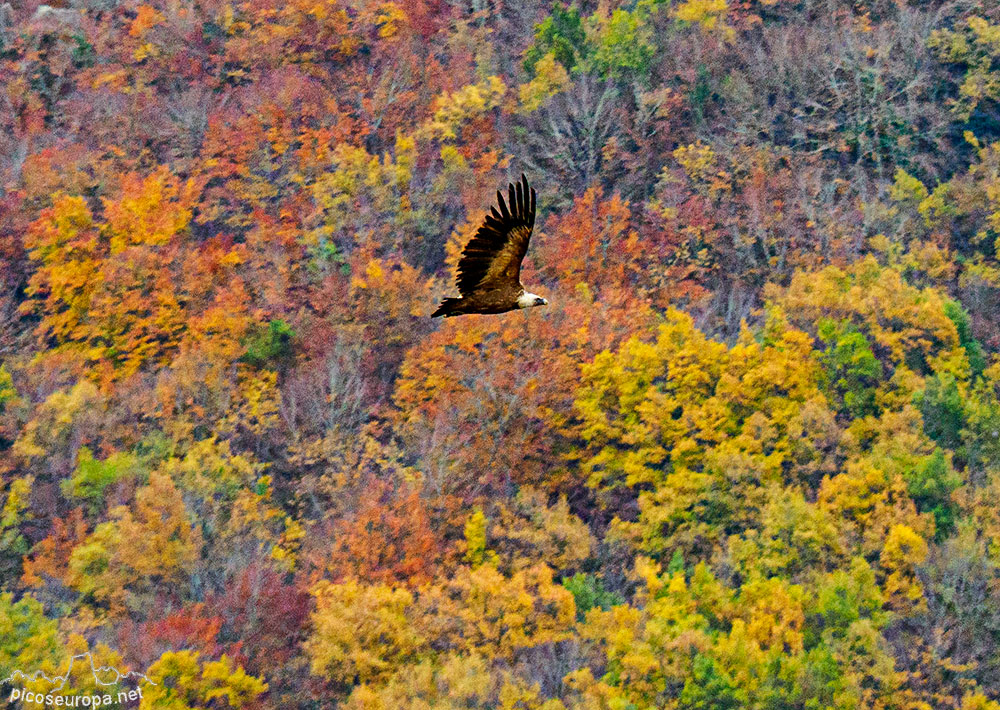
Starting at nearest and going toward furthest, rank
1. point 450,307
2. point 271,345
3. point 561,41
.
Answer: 1. point 450,307
2. point 271,345
3. point 561,41

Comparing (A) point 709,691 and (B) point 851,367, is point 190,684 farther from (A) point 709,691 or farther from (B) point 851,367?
(B) point 851,367

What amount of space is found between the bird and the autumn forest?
1902 cm

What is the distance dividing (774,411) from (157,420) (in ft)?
51.9

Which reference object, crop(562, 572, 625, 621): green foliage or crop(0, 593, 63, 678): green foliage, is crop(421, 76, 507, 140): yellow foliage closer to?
crop(562, 572, 625, 621): green foliage

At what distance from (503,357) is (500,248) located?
29.5 metres

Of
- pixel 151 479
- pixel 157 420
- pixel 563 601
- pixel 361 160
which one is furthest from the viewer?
pixel 361 160

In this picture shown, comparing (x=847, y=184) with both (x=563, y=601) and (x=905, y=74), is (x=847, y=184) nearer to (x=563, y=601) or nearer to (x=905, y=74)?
(x=905, y=74)

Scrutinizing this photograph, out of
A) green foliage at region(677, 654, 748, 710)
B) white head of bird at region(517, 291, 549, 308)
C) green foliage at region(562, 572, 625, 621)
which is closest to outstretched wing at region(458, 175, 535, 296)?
white head of bird at region(517, 291, 549, 308)

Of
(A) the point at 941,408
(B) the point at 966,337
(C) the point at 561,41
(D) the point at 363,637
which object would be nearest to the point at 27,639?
(D) the point at 363,637

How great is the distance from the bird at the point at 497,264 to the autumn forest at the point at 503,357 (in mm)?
19024

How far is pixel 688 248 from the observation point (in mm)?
51406

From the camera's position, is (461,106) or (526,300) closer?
(526,300)

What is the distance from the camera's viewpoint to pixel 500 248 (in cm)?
1522

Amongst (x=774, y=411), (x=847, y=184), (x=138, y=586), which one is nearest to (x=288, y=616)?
(x=138, y=586)
